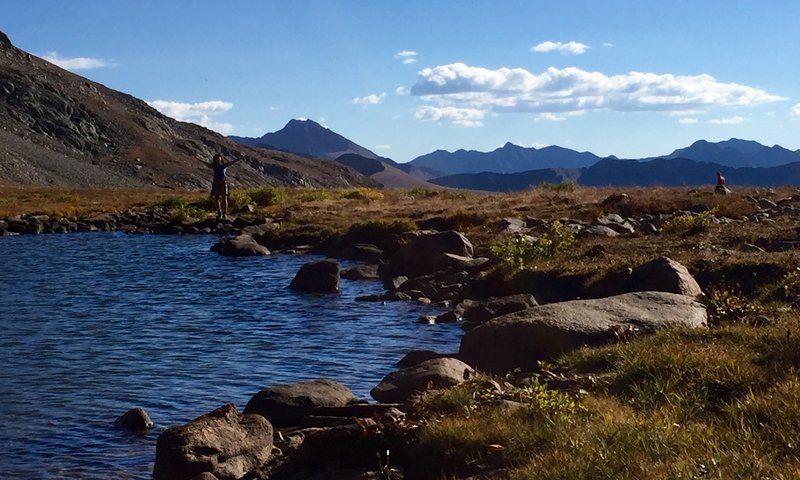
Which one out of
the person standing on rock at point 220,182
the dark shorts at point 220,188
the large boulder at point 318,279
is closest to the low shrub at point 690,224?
the large boulder at point 318,279

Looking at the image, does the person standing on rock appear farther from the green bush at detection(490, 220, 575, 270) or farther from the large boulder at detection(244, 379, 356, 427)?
the large boulder at detection(244, 379, 356, 427)

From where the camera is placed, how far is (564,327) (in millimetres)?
12266

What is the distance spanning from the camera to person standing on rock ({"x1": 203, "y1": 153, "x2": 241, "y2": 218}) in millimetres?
42906

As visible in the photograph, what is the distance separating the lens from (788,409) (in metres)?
7.22

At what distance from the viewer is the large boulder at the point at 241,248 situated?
3572 centimetres

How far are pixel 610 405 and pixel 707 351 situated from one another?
203 centimetres

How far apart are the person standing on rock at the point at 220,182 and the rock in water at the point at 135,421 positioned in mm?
29324

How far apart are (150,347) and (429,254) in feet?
36.5

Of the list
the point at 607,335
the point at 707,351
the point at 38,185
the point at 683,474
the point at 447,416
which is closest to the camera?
the point at 683,474

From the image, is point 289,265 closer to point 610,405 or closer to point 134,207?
point 610,405

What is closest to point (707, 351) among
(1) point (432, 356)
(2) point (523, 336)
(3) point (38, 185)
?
(2) point (523, 336)

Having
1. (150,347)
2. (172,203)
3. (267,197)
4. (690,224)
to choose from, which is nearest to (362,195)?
(267,197)

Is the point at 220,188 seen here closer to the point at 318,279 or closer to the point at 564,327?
the point at 318,279

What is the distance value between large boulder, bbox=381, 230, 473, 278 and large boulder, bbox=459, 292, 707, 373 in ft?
41.0
